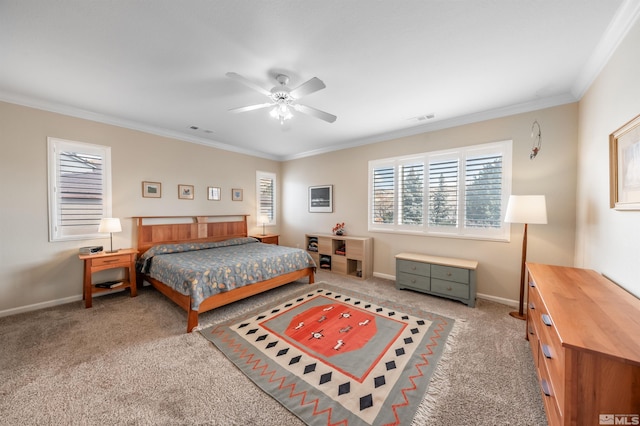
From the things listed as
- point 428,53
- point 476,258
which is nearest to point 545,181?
point 476,258

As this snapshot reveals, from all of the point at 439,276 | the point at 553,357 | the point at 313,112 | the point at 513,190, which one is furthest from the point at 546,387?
the point at 313,112

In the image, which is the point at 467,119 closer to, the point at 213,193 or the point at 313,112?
the point at 313,112

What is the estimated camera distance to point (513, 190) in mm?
3146

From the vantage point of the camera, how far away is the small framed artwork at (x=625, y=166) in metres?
1.58

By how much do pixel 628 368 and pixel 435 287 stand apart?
8.44 ft

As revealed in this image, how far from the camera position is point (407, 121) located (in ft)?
12.2

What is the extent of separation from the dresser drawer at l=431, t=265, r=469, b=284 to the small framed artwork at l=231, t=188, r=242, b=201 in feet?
13.5

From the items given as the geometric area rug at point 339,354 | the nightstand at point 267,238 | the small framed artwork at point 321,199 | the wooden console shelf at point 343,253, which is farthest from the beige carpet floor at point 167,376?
the small framed artwork at point 321,199

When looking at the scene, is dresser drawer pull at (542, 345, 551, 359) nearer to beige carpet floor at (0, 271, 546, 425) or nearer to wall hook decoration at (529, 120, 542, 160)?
beige carpet floor at (0, 271, 546, 425)

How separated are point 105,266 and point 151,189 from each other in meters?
1.39

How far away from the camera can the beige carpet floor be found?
1.53m

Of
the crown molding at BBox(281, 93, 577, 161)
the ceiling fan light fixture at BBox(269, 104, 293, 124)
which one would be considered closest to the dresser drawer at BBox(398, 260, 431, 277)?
the crown molding at BBox(281, 93, 577, 161)

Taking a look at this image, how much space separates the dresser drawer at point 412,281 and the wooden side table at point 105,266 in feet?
13.4

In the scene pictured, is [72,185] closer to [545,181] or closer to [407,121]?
[407,121]
